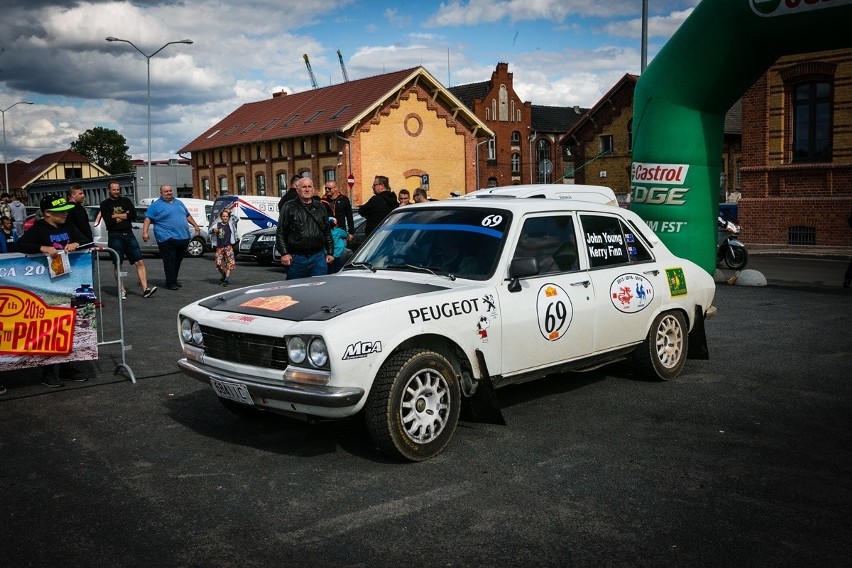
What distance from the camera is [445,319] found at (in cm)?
536

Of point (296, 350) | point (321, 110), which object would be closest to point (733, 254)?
point (296, 350)

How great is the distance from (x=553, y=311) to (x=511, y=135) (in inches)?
2716

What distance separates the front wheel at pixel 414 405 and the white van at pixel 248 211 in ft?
67.9

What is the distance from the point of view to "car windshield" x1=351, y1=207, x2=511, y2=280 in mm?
6016

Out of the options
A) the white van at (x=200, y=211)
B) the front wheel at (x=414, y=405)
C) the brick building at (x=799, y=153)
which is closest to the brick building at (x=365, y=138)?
the white van at (x=200, y=211)

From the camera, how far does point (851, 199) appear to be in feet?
77.3

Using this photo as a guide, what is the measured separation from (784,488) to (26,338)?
5998mm

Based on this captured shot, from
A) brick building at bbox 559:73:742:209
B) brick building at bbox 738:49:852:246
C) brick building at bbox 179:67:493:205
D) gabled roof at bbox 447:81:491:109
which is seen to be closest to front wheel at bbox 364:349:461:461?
brick building at bbox 738:49:852:246

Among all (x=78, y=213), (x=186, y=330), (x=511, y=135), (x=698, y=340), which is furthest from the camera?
(x=511, y=135)

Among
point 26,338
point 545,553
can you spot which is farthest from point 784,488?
point 26,338

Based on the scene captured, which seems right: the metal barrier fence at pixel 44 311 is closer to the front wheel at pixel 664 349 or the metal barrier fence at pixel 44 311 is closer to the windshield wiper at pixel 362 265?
the windshield wiper at pixel 362 265

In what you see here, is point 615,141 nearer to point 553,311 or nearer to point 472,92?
point 472,92

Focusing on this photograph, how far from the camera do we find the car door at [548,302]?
19.1 ft

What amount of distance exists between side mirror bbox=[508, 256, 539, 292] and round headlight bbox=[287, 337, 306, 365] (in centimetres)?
163
